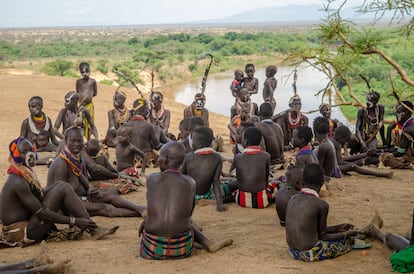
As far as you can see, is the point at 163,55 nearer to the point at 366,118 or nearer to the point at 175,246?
the point at 366,118

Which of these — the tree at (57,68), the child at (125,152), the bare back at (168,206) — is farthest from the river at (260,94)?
the bare back at (168,206)

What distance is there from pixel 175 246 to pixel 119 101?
5.41 meters

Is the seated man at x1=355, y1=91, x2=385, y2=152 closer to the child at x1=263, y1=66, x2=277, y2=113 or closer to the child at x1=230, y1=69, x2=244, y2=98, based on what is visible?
the child at x1=263, y1=66, x2=277, y2=113

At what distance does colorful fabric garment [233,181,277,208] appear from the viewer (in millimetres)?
6469

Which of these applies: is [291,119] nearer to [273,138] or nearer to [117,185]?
→ [273,138]

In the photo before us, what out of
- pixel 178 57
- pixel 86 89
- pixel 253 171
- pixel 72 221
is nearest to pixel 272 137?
pixel 253 171

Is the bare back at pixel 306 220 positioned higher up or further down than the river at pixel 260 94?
higher up

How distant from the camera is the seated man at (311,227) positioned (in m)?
4.63

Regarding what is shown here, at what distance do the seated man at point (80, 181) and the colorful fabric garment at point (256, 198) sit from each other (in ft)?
3.45

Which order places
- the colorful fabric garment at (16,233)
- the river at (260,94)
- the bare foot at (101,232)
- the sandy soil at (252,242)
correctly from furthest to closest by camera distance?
the river at (260,94) < the bare foot at (101,232) < the colorful fabric garment at (16,233) < the sandy soil at (252,242)

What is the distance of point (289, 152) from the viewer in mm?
9953

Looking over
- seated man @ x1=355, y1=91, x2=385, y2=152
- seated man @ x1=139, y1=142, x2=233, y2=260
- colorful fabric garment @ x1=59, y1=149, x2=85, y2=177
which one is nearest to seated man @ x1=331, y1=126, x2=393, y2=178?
seated man @ x1=355, y1=91, x2=385, y2=152

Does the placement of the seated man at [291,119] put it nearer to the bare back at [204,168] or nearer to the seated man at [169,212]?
the bare back at [204,168]

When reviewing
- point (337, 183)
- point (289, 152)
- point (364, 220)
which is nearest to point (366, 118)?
point (289, 152)
